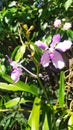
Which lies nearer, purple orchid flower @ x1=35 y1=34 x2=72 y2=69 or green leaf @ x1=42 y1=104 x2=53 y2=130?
purple orchid flower @ x1=35 y1=34 x2=72 y2=69

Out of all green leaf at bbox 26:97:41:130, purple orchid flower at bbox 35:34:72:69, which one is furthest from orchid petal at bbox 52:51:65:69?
green leaf at bbox 26:97:41:130

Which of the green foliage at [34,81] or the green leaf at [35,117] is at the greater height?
the green foliage at [34,81]

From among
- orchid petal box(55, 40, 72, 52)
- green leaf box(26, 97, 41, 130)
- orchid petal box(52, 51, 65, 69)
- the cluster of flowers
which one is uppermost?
the cluster of flowers

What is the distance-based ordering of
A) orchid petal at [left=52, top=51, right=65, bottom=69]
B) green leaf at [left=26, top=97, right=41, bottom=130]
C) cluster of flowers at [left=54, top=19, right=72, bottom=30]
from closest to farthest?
1. orchid petal at [left=52, top=51, right=65, bottom=69]
2. green leaf at [left=26, top=97, right=41, bottom=130]
3. cluster of flowers at [left=54, top=19, right=72, bottom=30]

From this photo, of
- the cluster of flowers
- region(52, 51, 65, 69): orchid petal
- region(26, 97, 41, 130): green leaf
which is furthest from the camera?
the cluster of flowers

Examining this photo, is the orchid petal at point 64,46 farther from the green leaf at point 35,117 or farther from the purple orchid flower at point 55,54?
the green leaf at point 35,117

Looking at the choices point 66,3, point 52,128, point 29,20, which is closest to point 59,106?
point 52,128

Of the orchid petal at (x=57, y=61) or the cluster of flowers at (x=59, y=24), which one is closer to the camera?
the orchid petal at (x=57, y=61)

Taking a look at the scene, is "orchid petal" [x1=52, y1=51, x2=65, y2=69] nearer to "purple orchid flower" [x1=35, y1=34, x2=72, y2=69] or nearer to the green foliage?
"purple orchid flower" [x1=35, y1=34, x2=72, y2=69]

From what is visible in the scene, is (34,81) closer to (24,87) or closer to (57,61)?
(24,87)

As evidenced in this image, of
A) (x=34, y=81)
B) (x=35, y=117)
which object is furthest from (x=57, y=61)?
(x=34, y=81)

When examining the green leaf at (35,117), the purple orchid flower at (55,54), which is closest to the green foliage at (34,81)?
the green leaf at (35,117)
